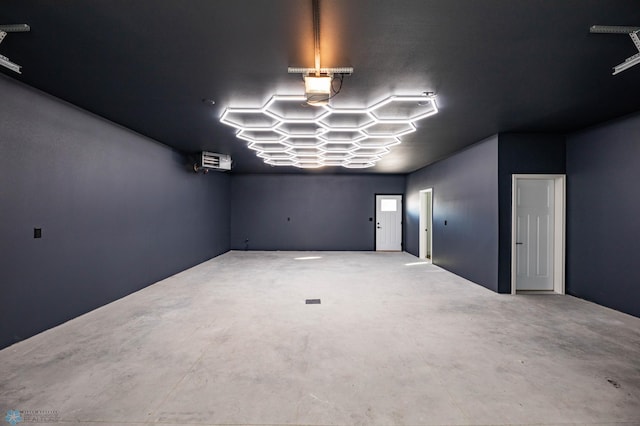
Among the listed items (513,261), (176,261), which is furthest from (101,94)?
(513,261)

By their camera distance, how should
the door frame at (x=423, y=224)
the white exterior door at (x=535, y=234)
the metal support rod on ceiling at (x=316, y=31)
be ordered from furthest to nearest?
the door frame at (x=423, y=224) < the white exterior door at (x=535, y=234) < the metal support rod on ceiling at (x=316, y=31)

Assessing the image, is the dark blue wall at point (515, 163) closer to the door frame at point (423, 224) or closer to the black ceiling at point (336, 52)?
the black ceiling at point (336, 52)

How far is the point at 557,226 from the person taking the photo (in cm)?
489

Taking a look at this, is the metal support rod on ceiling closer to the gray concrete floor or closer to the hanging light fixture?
the hanging light fixture

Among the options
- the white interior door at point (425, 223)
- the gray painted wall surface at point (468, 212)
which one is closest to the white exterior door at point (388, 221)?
the white interior door at point (425, 223)

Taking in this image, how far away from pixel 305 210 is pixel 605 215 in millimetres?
7493

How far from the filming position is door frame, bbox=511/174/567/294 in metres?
4.83

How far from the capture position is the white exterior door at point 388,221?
1009 centimetres

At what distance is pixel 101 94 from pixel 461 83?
4.01m

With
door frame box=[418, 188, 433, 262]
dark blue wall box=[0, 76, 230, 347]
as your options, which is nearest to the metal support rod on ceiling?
dark blue wall box=[0, 76, 230, 347]

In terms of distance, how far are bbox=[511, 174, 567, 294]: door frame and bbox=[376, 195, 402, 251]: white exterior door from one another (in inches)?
207

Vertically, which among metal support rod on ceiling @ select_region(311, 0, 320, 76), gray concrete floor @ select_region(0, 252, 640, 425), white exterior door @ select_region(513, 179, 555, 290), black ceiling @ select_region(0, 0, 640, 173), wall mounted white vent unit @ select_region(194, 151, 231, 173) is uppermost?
black ceiling @ select_region(0, 0, 640, 173)

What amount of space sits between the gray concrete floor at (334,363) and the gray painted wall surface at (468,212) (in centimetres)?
96

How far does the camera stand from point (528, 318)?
370cm
